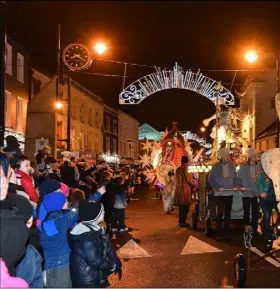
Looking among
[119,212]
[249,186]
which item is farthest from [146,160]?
[249,186]

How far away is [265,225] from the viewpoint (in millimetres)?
9547

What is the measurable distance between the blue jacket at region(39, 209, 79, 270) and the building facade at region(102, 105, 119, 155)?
5320 cm

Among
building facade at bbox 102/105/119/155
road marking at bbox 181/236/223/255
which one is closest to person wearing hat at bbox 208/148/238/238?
road marking at bbox 181/236/223/255

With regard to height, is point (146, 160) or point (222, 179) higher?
point (146, 160)

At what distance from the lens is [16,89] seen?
26.6 m

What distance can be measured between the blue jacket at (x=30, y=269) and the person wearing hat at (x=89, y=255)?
2.06 feet

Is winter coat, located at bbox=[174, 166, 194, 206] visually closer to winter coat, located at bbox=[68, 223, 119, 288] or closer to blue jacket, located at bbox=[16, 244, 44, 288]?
winter coat, located at bbox=[68, 223, 119, 288]

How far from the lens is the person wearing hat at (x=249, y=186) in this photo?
1122cm

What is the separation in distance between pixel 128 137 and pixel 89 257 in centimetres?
7370

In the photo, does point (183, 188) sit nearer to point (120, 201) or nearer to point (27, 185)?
point (120, 201)

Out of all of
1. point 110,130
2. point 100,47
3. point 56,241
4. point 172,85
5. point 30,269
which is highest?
point 110,130

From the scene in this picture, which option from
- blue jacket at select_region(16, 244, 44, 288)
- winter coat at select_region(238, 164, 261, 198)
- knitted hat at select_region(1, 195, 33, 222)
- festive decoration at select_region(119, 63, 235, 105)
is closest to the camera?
knitted hat at select_region(1, 195, 33, 222)

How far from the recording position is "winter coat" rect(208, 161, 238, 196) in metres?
11.3

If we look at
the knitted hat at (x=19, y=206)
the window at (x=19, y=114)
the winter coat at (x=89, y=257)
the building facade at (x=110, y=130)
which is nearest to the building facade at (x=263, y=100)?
the building facade at (x=110, y=130)
